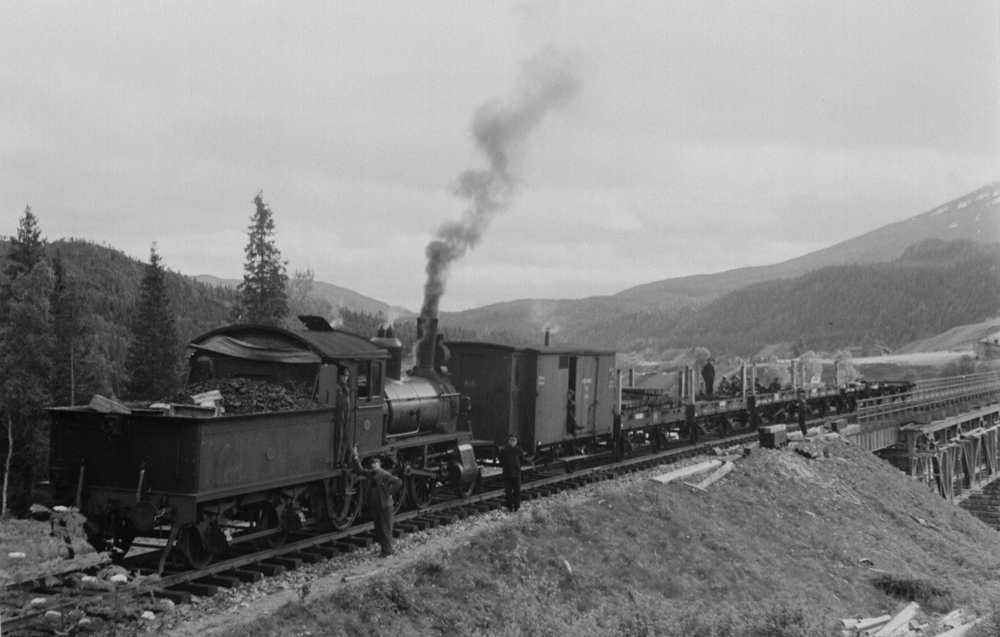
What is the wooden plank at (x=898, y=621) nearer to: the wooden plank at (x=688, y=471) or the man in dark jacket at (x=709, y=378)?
the wooden plank at (x=688, y=471)

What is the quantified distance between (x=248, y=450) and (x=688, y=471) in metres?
11.9

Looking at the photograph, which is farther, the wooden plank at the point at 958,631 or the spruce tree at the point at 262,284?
the spruce tree at the point at 262,284

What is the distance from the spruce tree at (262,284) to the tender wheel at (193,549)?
27442 millimetres

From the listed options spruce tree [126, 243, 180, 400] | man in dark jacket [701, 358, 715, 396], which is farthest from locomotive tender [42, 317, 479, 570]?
spruce tree [126, 243, 180, 400]

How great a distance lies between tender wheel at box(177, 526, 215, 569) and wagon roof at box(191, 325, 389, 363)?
2.48 metres

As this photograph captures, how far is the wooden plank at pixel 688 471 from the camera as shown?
18.9 metres

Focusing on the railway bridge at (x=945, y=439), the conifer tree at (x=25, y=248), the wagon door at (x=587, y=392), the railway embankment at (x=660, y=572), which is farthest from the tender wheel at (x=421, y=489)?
the conifer tree at (x=25, y=248)

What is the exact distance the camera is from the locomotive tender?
1027cm

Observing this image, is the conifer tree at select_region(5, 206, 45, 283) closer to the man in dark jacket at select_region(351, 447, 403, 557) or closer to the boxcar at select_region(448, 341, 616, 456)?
the boxcar at select_region(448, 341, 616, 456)

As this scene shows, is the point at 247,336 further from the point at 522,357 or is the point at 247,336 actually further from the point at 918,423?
the point at 918,423

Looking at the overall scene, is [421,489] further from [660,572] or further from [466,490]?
[660,572]

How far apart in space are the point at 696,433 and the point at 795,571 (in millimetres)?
10868

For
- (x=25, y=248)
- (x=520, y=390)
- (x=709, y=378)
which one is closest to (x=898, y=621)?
(x=520, y=390)

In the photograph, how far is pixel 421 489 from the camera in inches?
620
